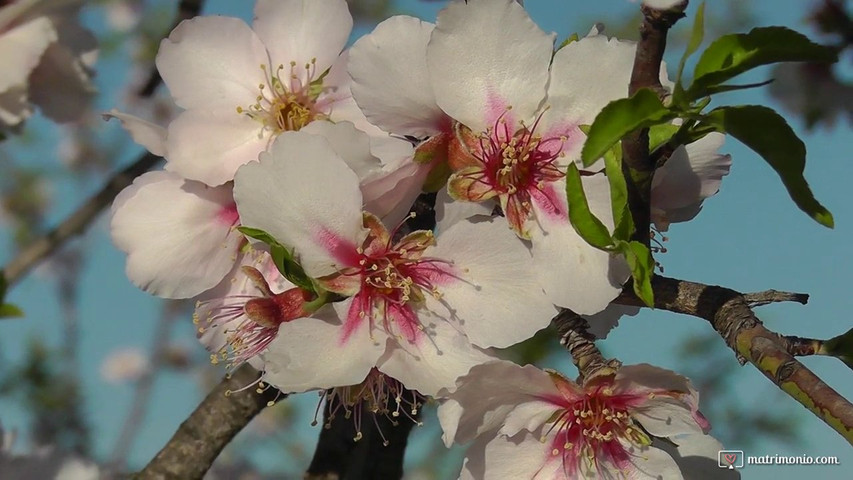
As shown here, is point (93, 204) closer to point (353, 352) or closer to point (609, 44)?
point (353, 352)

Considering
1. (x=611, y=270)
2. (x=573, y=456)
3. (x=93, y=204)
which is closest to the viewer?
(x=611, y=270)

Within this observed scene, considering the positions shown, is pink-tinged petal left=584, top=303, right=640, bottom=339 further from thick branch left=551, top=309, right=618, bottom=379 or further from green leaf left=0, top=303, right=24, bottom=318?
green leaf left=0, top=303, right=24, bottom=318

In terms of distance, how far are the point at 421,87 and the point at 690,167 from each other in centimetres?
28

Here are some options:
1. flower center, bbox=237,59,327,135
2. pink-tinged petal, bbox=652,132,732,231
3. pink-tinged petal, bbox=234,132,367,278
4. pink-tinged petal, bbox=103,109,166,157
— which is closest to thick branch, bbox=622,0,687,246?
pink-tinged petal, bbox=652,132,732,231

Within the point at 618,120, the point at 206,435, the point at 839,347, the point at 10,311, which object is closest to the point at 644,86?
the point at 618,120

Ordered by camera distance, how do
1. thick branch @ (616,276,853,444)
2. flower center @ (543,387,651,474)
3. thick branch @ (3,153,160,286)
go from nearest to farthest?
thick branch @ (616,276,853,444) → flower center @ (543,387,651,474) → thick branch @ (3,153,160,286)

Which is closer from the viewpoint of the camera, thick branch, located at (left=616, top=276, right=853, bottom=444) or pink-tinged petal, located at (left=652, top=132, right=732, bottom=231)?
thick branch, located at (left=616, top=276, right=853, bottom=444)

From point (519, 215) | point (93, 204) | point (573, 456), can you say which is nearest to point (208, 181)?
point (519, 215)

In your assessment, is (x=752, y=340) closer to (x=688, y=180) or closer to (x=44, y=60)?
(x=688, y=180)

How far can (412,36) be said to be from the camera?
75 cm

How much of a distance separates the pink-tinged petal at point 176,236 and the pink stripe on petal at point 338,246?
154mm

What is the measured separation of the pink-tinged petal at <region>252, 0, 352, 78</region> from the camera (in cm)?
89

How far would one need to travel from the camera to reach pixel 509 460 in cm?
79

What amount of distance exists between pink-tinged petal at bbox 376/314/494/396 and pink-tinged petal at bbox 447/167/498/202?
0.12 meters
